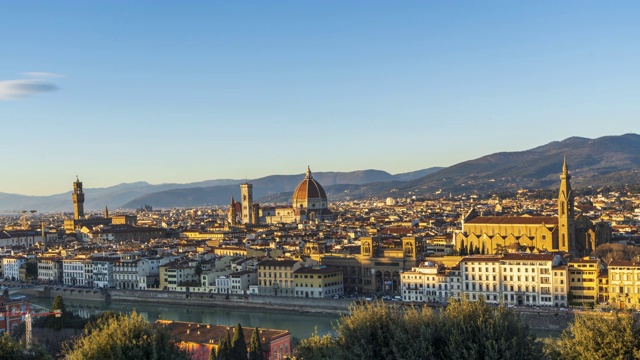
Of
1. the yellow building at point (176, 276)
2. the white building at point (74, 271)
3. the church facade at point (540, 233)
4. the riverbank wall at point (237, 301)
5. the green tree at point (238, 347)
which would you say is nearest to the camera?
the green tree at point (238, 347)

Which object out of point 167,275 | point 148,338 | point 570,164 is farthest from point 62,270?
point 570,164

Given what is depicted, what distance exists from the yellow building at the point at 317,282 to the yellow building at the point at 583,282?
9613mm

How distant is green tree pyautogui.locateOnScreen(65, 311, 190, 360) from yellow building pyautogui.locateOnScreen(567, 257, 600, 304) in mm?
19111

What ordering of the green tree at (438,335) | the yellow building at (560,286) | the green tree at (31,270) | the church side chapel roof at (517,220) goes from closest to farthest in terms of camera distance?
the green tree at (438,335) → the yellow building at (560,286) → the church side chapel roof at (517,220) → the green tree at (31,270)

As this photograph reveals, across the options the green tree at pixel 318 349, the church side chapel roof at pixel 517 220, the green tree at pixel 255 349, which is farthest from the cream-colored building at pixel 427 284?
the green tree at pixel 318 349

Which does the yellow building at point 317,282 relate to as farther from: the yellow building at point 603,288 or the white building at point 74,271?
the white building at point 74,271

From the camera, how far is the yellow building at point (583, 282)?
28947 millimetres

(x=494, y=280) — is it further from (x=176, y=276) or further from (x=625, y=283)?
(x=176, y=276)

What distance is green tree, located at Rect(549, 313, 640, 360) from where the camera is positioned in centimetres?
1266

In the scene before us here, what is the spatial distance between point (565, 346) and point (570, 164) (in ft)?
582

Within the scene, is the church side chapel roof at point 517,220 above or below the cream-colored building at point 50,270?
above

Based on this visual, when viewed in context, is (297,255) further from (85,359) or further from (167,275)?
(85,359)

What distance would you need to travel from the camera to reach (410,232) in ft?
159

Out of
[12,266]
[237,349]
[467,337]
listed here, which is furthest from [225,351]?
[12,266]
